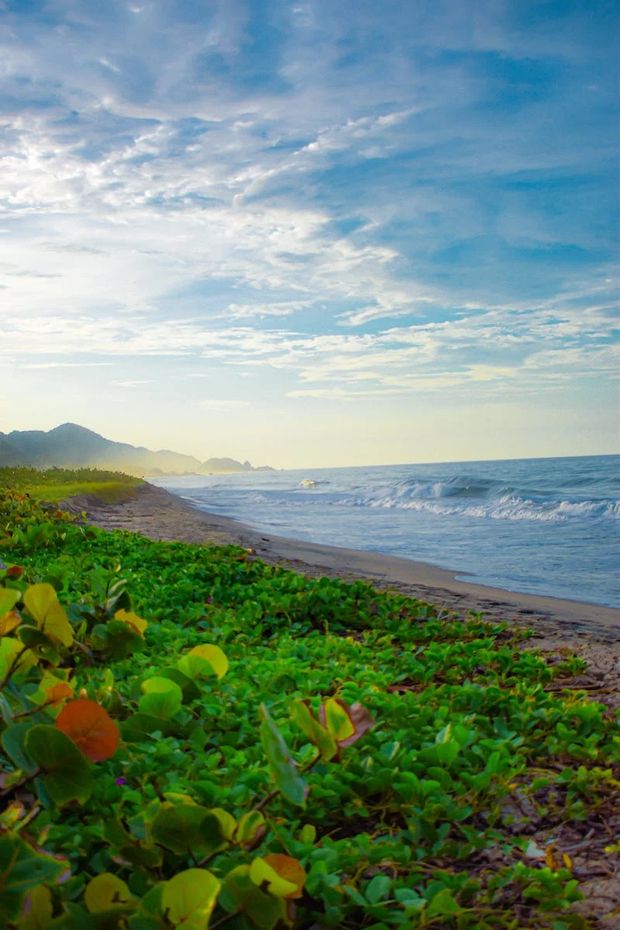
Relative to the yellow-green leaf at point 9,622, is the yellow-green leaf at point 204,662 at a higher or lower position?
lower

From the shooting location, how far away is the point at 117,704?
2.62m

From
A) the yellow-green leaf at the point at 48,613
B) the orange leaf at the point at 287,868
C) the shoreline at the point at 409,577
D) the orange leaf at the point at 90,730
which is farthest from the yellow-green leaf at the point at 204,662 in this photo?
the shoreline at the point at 409,577

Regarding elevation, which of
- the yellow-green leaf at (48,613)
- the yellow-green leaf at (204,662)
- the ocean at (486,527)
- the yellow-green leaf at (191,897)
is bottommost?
the ocean at (486,527)

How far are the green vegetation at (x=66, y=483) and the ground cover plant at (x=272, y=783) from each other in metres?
14.1

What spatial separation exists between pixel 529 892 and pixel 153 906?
124cm

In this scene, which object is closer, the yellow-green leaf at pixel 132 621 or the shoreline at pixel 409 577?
the yellow-green leaf at pixel 132 621

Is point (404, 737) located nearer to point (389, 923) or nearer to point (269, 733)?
point (389, 923)

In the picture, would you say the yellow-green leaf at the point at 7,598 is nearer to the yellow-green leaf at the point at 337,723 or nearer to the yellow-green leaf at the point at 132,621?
the yellow-green leaf at the point at 132,621

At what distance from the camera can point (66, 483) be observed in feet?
75.6

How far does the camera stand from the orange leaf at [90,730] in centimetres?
149

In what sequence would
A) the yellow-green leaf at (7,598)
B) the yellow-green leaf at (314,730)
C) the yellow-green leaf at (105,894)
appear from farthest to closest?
1. the yellow-green leaf at (7,598)
2. the yellow-green leaf at (314,730)
3. the yellow-green leaf at (105,894)

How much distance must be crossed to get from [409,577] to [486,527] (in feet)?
31.1

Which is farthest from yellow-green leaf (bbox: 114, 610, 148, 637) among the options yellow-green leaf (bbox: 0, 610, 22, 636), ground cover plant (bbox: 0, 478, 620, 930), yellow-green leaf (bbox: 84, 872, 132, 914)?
yellow-green leaf (bbox: 84, 872, 132, 914)

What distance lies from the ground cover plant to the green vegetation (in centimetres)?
1414
